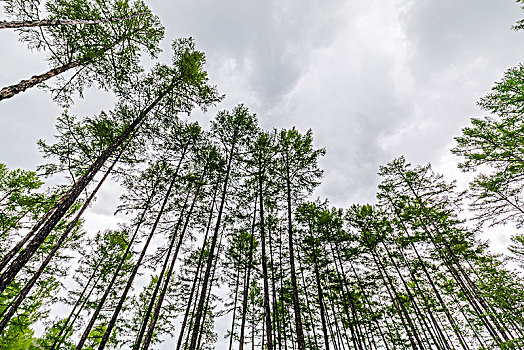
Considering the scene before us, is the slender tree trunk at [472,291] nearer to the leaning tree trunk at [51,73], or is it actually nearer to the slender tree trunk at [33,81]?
the leaning tree trunk at [51,73]

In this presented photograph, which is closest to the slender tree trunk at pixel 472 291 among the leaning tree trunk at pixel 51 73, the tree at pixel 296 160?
the tree at pixel 296 160

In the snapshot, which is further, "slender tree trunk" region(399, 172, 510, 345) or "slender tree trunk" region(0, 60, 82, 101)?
"slender tree trunk" region(399, 172, 510, 345)

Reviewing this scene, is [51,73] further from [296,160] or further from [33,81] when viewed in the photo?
[296,160]

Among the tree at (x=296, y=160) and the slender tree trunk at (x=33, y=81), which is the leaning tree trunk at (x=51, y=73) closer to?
the slender tree trunk at (x=33, y=81)

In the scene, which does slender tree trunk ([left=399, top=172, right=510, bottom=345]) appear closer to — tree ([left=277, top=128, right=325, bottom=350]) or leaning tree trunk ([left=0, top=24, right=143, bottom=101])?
tree ([left=277, top=128, right=325, bottom=350])

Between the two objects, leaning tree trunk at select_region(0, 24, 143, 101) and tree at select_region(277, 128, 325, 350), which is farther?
tree at select_region(277, 128, 325, 350)

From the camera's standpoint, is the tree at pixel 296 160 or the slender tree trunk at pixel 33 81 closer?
the slender tree trunk at pixel 33 81

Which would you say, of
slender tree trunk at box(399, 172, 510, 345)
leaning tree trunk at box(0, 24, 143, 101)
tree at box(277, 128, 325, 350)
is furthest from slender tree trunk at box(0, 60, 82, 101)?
slender tree trunk at box(399, 172, 510, 345)

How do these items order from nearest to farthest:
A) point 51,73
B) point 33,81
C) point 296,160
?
1. point 33,81
2. point 51,73
3. point 296,160

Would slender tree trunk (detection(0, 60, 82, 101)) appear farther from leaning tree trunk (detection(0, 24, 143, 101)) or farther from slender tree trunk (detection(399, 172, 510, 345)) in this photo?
slender tree trunk (detection(399, 172, 510, 345))

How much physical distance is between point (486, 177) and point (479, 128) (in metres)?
3.26

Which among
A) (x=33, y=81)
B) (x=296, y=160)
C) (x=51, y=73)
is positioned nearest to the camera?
(x=33, y=81)

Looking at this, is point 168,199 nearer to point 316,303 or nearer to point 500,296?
point 316,303

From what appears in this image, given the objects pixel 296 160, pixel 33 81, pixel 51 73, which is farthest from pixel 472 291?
pixel 51 73
